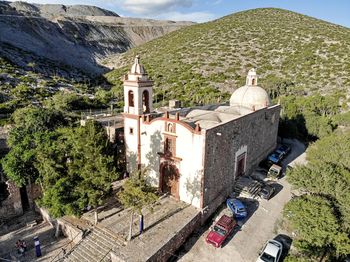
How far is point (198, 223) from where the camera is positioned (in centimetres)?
2059

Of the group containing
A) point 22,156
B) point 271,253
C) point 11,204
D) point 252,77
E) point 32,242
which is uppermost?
point 252,77

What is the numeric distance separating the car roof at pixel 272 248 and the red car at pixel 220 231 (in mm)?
2808

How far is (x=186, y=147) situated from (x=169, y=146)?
1.77 meters

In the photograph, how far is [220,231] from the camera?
19016 mm

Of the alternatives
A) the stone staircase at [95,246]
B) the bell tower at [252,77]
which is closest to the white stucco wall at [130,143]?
the stone staircase at [95,246]

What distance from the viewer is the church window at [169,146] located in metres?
21.2

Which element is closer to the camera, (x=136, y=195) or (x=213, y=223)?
(x=136, y=195)

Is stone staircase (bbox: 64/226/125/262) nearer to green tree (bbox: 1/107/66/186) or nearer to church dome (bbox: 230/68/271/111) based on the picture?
green tree (bbox: 1/107/66/186)

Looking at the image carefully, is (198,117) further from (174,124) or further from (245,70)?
(245,70)

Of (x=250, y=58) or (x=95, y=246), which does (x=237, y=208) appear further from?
(x=250, y=58)

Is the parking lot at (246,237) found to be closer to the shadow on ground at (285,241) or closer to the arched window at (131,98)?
the shadow on ground at (285,241)

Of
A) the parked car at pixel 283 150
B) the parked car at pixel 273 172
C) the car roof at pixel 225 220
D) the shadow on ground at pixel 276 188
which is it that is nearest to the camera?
the car roof at pixel 225 220

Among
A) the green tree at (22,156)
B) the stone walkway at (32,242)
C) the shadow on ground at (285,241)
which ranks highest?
the green tree at (22,156)

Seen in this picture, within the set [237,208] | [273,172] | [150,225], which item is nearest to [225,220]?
[237,208]
